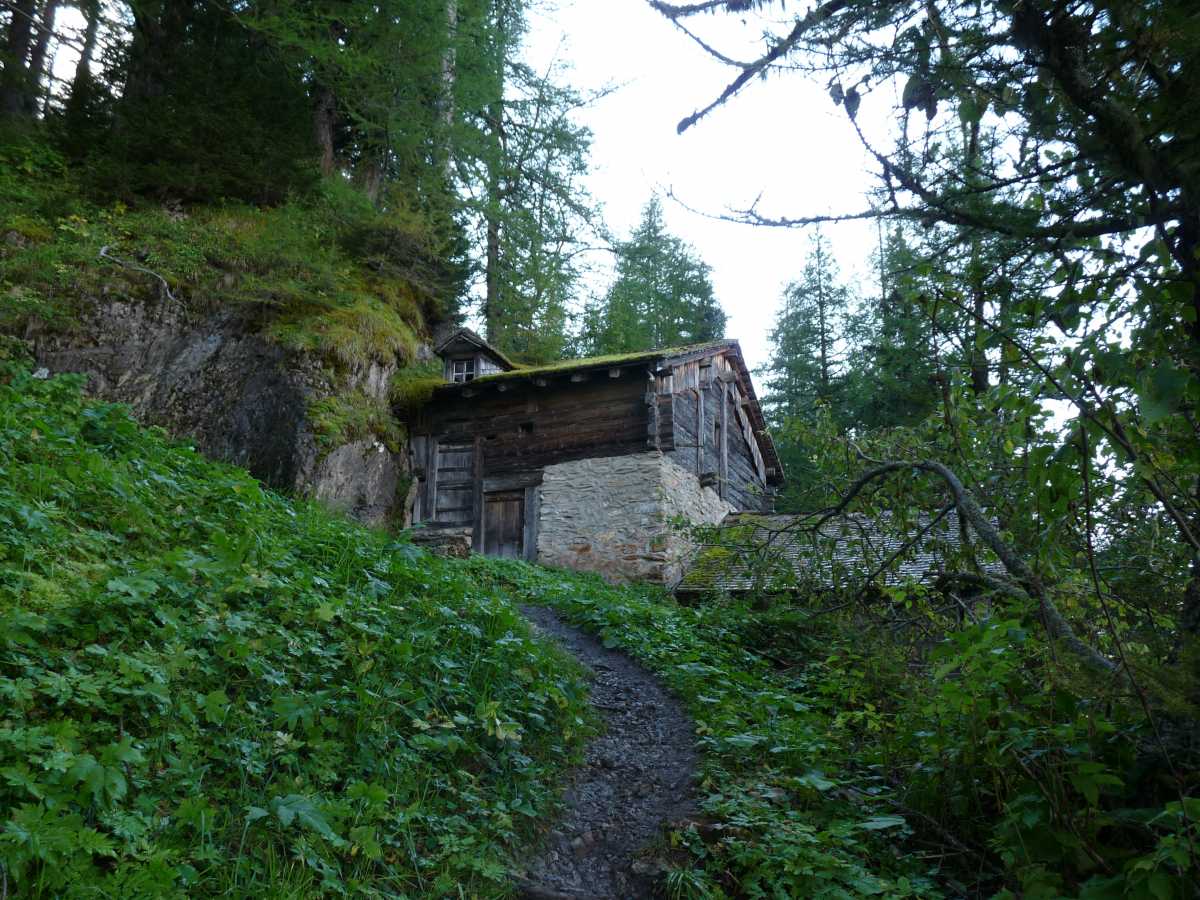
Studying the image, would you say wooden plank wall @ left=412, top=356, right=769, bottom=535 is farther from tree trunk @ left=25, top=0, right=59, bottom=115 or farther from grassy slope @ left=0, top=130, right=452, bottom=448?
tree trunk @ left=25, top=0, right=59, bottom=115

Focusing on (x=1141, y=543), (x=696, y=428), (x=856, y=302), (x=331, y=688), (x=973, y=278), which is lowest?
(x=331, y=688)

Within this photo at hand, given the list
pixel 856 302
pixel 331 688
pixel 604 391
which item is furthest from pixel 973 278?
pixel 856 302

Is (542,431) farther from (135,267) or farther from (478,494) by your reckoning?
(135,267)

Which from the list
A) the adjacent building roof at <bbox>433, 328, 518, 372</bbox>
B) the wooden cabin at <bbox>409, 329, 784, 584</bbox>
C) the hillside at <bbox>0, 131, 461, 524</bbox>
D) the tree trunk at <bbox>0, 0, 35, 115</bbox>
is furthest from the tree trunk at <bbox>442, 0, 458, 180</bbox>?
the tree trunk at <bbox>0, 0, 35, 115</bbox>

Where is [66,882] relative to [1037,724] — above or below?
below

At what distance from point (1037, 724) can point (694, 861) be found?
1.80 metres

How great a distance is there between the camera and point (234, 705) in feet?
12.2

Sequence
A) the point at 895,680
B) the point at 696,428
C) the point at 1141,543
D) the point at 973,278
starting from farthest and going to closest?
the point at 696,428 < the point at 895,680 < the point at 1141,543 < the point at 973,278

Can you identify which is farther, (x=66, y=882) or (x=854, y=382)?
(x=854, y=382)

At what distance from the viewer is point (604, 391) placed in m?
15.6

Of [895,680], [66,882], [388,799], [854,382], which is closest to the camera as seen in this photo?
A: [66,882]

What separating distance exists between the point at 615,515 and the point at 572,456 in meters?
1.66

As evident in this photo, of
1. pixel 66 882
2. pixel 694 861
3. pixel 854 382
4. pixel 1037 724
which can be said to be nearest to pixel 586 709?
pixel 694 861

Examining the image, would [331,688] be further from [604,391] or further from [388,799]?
[604,391]
